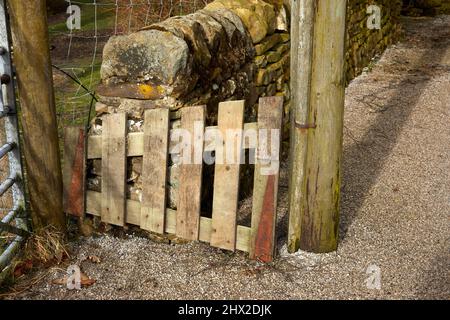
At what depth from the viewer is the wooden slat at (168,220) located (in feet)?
11.3

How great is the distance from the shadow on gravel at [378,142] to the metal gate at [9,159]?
6.63 feet

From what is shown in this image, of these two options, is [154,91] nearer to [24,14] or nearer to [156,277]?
[24,14]

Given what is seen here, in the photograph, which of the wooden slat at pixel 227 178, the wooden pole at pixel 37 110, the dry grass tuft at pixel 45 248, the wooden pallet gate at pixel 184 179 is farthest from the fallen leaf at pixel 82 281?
the wooden slat at pixel 227 178

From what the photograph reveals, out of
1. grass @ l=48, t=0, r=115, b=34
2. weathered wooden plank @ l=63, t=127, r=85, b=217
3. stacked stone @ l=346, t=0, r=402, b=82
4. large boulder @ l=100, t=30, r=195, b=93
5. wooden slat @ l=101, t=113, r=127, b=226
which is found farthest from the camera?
grass @ l=48, t=0, r=115, b=34

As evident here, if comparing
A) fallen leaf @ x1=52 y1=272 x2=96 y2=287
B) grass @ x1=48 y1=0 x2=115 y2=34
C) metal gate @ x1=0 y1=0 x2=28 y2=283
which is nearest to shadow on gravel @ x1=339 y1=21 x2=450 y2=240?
fallen leaf @ x1=52 y1=272 x2=96 y2=287

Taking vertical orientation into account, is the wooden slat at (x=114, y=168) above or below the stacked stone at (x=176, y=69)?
below

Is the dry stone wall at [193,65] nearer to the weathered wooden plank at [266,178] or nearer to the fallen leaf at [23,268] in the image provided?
the weathered wooden plank at [266,178]

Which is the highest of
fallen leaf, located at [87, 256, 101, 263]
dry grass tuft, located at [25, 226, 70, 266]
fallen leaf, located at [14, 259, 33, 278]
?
dry grass tuft, located at [25, 226, 70, 266]

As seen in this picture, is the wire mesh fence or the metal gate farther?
the wire mesh fence

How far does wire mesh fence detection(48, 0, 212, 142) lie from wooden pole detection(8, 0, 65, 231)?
30 centimetres

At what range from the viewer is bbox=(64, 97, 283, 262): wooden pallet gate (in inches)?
130

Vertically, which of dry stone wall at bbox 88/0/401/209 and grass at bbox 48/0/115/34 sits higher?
dry stone wall at bbox 88/0/401/209

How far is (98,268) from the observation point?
3.42 m

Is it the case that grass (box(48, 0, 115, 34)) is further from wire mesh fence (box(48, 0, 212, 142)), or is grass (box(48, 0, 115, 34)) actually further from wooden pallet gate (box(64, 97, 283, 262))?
wooden pallet gate (box(64, 97, 283, 262))
